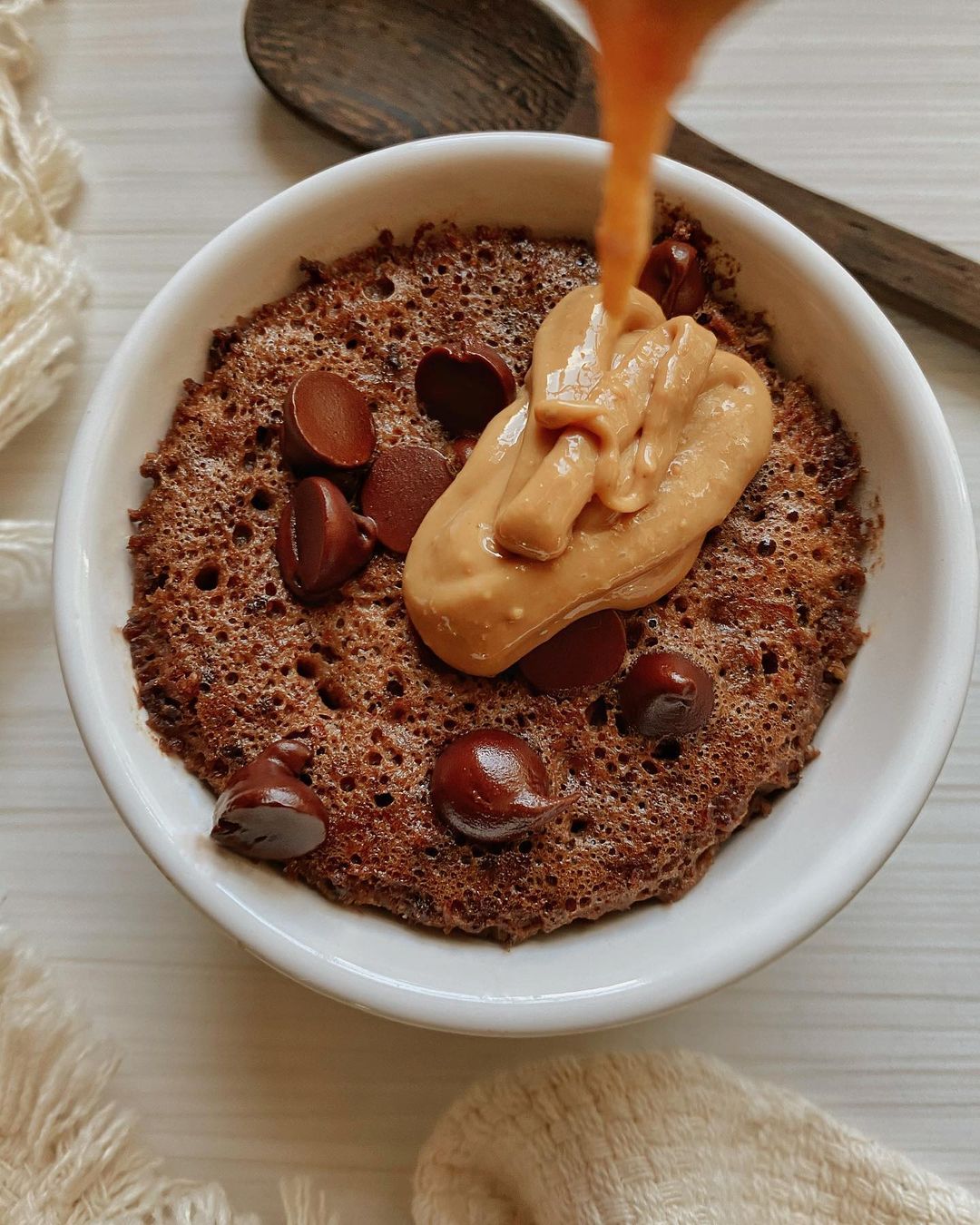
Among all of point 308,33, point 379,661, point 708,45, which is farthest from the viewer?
point 308,33

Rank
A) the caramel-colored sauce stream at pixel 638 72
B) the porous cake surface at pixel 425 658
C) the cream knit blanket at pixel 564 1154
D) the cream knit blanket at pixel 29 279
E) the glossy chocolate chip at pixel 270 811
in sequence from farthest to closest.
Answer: the cream knit blanket at pixel 29 279 < the cream knit blanket at pixel 564 1154 < the porous cake surface at pixel 425 658 < the glossy chocolate chip at pixel 270 811 < the caramel-colored sauce stream at pixel 638 72

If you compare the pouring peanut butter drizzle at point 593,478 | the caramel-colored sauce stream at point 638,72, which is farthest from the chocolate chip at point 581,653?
the caramel-colored sauce stream at point 638,72

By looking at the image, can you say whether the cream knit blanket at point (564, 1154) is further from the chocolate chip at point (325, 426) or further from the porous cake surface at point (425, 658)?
the chocolate chip at point (325, 426)

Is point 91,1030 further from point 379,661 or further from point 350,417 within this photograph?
point 350,417

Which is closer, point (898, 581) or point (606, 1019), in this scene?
point (606, 1019)

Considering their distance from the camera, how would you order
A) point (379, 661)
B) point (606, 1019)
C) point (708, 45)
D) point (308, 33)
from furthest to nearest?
point (308, 33)
point (379, 661)
point (606, 1019)
point (708, 45)

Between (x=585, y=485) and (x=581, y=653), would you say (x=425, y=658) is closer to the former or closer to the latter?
(x=581, y=653)

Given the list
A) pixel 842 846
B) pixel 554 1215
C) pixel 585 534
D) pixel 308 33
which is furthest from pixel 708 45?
pixel 554 1215

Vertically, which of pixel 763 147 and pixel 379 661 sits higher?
pixel 763 147

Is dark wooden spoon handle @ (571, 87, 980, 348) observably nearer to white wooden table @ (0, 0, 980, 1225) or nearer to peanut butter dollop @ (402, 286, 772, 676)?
white wooden table @ (0, 0, 980, 1225)
